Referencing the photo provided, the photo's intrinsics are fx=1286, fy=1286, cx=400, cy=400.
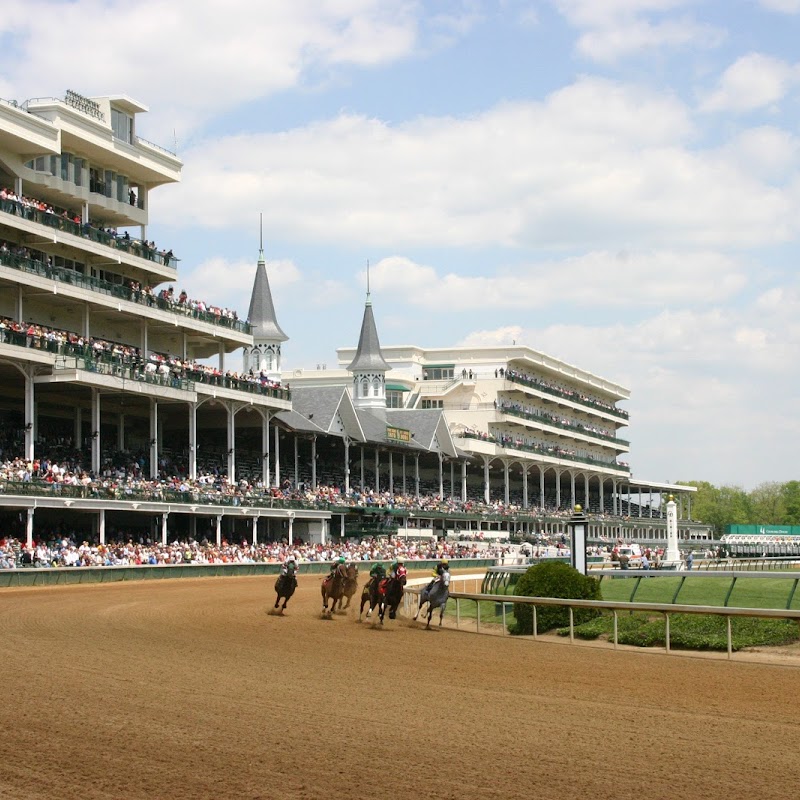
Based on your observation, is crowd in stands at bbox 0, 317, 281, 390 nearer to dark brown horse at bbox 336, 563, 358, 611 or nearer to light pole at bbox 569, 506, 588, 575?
dark brown horse at bbox 336, 563, 358, 611

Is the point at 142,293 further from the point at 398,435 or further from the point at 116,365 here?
the point at 398,435

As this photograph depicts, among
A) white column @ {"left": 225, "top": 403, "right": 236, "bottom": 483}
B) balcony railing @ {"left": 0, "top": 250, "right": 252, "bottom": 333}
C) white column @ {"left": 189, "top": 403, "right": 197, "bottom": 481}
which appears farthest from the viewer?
white column @ {"left": 225, "top": 403, "right": 236, "bottom": 483}

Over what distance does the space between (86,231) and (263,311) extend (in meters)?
32.2

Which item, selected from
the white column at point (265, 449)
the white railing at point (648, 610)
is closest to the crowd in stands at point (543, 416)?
the white column at point (265, 449)

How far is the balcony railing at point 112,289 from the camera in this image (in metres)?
39.8

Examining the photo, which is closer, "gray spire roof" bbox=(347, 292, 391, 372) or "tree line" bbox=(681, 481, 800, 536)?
"gray spire roof" bbox=(347, 292, 391, 372)

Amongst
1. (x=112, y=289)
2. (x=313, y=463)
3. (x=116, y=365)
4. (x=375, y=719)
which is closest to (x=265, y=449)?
(x=313, y=463)

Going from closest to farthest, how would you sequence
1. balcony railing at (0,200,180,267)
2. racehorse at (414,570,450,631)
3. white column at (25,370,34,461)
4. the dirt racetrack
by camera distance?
the dirt racetrack
racehorse at (414,570,450,631)
white column at (25,370,34,461)
balcony railing at (0,200,180,267)

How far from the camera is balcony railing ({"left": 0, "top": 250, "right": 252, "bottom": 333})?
3975 centimetres

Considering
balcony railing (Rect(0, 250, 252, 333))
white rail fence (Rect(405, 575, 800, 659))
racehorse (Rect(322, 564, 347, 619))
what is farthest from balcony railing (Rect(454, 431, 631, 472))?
white rail fence (Rect(405, 575, 800, 659))

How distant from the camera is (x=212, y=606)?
88.3ft

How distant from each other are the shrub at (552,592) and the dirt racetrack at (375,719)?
4.43 feet

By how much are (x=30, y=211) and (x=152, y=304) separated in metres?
7.05

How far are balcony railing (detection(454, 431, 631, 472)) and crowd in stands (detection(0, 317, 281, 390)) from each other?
27.4 metres
